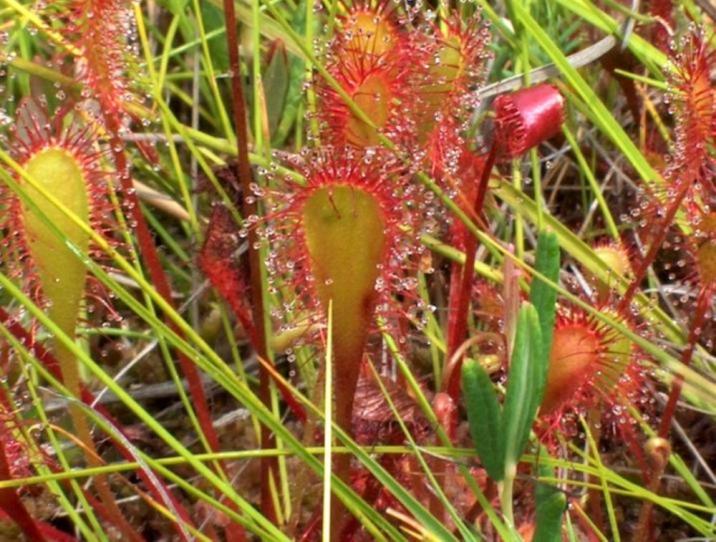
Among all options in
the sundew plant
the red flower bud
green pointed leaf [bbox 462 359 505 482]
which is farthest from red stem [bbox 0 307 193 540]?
the red flower bud

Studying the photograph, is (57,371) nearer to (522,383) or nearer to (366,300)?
(366,300)

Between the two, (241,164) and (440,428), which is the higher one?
(241,164)

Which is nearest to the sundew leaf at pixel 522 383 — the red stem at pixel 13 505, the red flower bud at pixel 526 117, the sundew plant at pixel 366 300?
the sundew plant at pixel 366 300

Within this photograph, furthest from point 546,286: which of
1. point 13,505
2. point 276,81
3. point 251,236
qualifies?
point 276,81

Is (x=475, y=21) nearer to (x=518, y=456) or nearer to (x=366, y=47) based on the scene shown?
(x=366, y=47)

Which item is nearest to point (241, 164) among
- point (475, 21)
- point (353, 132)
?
point (353, 132)

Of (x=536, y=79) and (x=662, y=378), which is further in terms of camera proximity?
(x=536, y=79)
